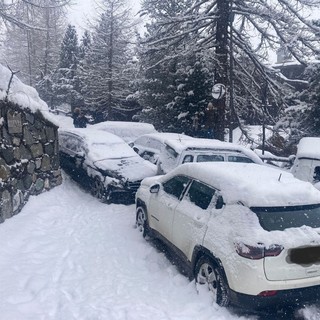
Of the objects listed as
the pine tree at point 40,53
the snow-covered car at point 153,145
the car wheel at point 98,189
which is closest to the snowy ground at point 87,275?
the car wheel at point 98,189

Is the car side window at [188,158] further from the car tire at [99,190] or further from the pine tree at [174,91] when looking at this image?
the pine tree at [174,91]

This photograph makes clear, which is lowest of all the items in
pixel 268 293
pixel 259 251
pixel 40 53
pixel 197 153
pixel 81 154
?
pixel 268 293

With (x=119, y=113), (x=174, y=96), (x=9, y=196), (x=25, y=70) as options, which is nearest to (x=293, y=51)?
(x=174, y=96)

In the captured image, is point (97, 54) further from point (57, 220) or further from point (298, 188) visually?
point (298, 188)

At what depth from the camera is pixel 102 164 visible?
30.3 feet

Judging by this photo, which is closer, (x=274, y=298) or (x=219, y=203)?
(x=274, y=298)

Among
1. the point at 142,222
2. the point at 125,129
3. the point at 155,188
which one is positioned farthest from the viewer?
the point at 125,129

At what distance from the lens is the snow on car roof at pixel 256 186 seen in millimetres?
4141

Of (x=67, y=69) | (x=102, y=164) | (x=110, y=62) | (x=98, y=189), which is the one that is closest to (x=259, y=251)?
(x=98, y=189)

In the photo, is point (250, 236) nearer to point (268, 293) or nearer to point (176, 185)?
point (268, 293)

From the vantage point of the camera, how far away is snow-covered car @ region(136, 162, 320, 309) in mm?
3811

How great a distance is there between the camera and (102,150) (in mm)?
9984

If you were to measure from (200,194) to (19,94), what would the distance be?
15.1 ft

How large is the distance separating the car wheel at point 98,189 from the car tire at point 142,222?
2100 mm
